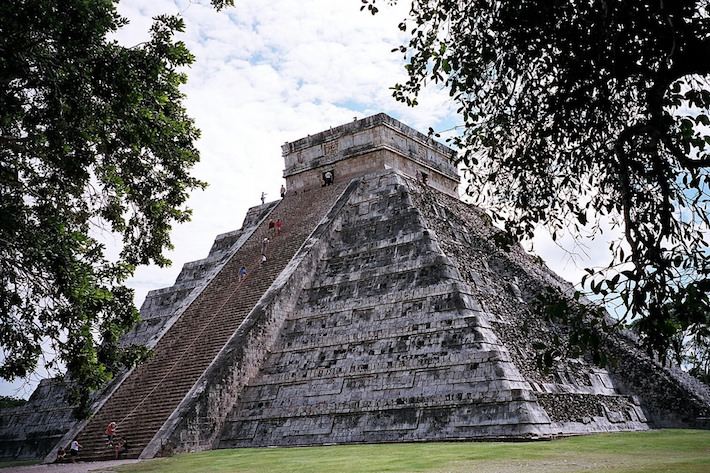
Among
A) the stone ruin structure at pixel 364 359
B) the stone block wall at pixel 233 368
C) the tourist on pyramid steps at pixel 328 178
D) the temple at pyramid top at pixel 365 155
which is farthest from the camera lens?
the tourist on pyramid steps at pixel 328 178

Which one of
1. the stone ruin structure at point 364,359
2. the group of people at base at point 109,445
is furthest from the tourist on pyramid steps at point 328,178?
the group of people at base at point 109,445

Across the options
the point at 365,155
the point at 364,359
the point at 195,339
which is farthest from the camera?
the point at 365,155

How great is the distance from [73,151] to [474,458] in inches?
269

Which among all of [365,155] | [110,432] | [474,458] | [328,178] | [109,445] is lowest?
[474,458]

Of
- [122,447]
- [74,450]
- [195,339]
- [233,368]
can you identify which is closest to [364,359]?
[233,368]

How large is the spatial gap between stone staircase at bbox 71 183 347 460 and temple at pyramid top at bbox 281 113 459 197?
45.7 inches

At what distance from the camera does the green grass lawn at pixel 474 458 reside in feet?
25.3

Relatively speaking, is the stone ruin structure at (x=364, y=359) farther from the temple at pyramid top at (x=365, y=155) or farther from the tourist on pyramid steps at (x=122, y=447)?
the temple at pyramid top at (x=365, y=155)

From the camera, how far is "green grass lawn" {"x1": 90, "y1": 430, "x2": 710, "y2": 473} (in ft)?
25.3

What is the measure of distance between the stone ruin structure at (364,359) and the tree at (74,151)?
4.60 metres

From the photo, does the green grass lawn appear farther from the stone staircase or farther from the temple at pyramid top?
the temple at pyramid top

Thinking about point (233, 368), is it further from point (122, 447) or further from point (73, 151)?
point (73, 151)

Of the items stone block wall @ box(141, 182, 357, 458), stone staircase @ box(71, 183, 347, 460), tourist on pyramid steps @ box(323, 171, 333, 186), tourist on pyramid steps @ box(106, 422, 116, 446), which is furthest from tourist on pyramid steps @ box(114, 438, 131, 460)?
tourist on pyramid steps @ box(323, 171, 333, 186)

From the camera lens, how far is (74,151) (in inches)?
317
